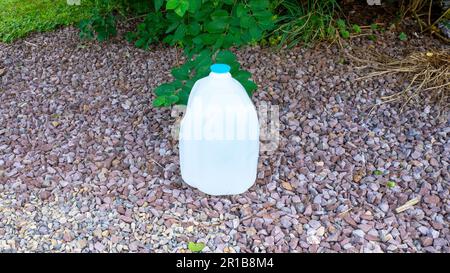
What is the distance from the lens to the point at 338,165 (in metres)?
2.13

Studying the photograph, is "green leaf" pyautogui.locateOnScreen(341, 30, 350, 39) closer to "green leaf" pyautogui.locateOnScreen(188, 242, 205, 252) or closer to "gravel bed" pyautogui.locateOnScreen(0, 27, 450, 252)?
"gravel bed" pyautogui.locateOnScreen(0, 27, 450, 252)

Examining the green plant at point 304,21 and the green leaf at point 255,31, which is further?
the green plant at point 304,21

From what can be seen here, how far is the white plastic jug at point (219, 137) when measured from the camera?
182cm

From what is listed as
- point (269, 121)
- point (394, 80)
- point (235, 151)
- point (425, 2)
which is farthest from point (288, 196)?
point (425, 2)

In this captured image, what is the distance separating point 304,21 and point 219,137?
1657mm

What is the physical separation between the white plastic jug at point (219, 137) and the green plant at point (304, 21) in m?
1.35

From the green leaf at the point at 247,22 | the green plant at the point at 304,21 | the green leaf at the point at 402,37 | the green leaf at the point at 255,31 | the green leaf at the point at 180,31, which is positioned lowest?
the green leaf at the point at 402,37

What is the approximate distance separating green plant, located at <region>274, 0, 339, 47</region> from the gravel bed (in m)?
0.15

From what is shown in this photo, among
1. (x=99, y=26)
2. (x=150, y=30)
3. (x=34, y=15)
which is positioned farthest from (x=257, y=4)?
(x=34, y=15)

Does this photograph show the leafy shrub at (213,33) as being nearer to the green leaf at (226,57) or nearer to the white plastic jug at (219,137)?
→ the green leaf at (226,57)

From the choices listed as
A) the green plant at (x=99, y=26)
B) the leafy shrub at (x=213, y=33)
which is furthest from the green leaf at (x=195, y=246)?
the green plant at (x=99, y=26)

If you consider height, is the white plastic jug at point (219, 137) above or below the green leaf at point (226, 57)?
below

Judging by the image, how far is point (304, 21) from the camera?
3.23 metres

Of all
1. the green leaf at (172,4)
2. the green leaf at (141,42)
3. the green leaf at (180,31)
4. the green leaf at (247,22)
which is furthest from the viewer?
the green leaf at (141,42)
